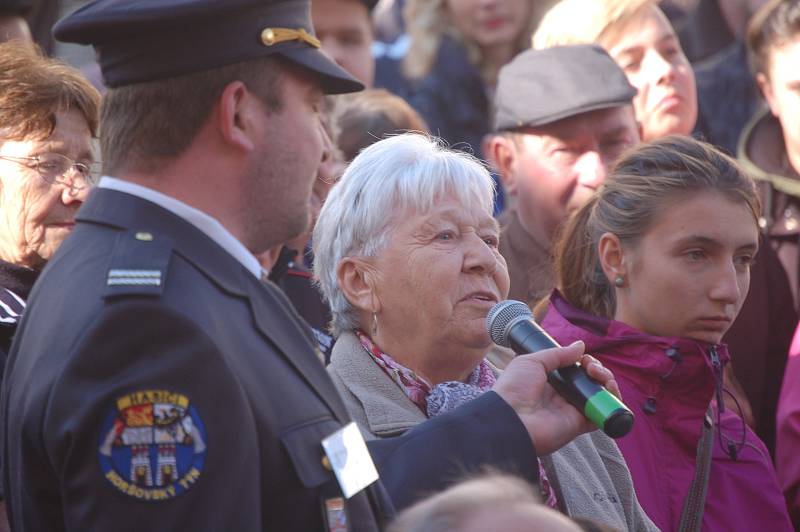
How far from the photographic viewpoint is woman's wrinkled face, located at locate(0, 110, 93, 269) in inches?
136

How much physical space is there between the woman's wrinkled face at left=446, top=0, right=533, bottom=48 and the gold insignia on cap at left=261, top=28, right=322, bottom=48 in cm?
397

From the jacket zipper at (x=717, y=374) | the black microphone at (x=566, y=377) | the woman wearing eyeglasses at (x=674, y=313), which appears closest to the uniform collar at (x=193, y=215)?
the black microphone at (x=566, y=377)

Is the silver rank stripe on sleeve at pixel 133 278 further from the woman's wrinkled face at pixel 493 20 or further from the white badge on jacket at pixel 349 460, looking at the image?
the woman's wrinkled face at pixel 493 20

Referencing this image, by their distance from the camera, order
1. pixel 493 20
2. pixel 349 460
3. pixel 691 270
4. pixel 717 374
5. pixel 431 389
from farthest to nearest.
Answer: pixel 493 20
pixel 691 270
pixel 717 374
pixel 431 389
pixel 349 460

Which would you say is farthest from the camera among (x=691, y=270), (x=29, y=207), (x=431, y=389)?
(x=691, y=270)

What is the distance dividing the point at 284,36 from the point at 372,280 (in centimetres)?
105

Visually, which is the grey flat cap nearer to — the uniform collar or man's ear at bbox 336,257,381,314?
man's ear at bbox 336,257,381,314

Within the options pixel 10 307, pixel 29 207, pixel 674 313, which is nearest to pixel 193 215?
pixel 10 307

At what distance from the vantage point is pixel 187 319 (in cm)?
209

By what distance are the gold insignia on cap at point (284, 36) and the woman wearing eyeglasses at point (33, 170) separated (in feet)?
4.21

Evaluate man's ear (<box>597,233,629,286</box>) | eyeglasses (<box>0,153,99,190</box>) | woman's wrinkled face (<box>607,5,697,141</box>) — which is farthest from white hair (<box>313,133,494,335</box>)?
woman's wrinkled face (<box>607,5,697,141</box>)

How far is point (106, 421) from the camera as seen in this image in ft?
6.56

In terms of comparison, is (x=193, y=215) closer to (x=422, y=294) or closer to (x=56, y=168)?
(x=422, y=294)

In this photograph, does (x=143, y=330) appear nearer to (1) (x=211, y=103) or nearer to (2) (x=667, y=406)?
(1) (x=211, y=103)
